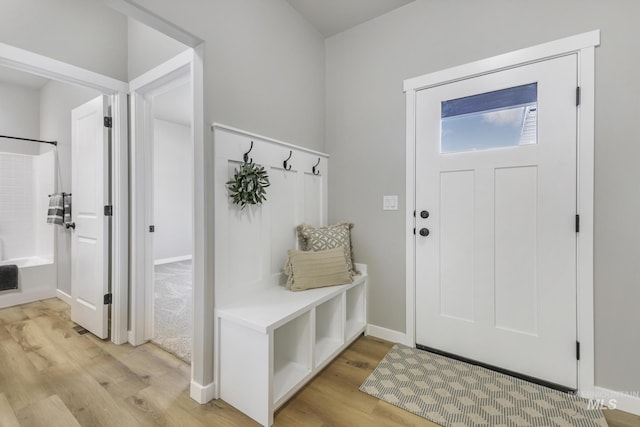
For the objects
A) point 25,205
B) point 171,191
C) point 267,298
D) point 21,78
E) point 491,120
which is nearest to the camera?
point 267,298

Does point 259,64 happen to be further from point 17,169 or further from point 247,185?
point 17,169

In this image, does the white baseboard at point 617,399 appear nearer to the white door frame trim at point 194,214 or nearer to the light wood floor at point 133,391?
the light wood floor at point 133,391

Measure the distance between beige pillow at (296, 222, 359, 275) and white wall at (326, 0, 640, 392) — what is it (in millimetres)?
177

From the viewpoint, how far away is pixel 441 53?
1986 millimetres

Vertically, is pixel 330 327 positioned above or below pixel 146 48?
below

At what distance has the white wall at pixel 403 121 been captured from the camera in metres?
1.46

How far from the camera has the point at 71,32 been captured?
210 cm

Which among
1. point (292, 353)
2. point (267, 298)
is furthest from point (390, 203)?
point (292, 353)

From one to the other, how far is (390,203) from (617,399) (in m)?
1.70

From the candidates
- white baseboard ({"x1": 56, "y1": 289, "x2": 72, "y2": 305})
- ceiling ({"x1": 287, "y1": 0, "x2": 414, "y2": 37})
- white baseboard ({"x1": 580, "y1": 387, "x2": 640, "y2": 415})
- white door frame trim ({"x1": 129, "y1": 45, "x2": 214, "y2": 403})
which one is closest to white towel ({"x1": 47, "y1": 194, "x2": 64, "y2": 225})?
white baseboard ({"x1": 56, "y1": 289, "x2": 72, "y2": 305})

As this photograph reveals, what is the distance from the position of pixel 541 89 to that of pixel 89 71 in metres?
3.19

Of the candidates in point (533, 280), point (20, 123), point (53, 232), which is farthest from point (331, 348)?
point (20, 123)

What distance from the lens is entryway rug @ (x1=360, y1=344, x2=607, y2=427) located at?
4.53 ft

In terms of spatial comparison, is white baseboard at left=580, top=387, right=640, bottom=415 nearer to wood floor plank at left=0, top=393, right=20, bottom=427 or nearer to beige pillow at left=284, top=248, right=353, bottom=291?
beige pillow at left=284, top=248, right=353, bottom=291
